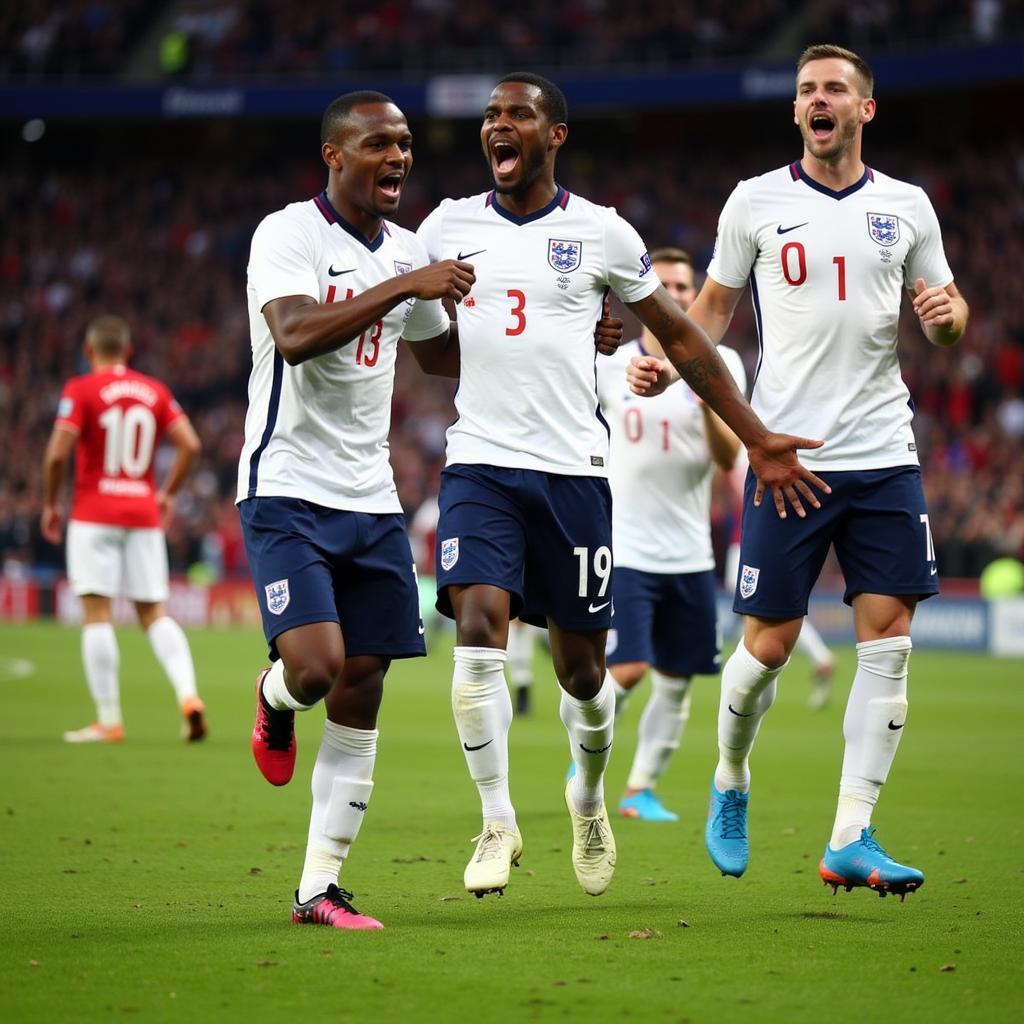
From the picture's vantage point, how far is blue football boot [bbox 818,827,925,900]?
565cm

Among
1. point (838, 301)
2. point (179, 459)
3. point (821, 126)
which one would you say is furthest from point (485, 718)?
point (179, 459)

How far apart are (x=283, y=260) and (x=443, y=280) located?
1.74 ft

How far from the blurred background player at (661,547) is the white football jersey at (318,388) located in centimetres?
325

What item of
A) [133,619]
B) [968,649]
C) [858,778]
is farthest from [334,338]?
[133,619]

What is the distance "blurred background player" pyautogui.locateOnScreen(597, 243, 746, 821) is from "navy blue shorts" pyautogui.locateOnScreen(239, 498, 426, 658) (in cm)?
314

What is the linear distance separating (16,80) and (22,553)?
519 inches

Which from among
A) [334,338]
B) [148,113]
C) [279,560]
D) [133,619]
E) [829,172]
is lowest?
[133,619]

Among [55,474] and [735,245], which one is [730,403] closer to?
[735,245]

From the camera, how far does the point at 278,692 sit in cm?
563

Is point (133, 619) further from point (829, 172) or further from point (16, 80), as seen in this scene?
point (829, 172)

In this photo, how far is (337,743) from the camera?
581 centimetres

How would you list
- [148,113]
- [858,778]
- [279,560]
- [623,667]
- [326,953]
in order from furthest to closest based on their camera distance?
[148,113], [623,667], [858,778], [279,560], [326,953]

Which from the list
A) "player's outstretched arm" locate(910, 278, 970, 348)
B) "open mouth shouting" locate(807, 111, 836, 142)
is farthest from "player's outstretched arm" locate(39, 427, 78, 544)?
"player's outstretched arm" locate(910, 278, 970, 348)

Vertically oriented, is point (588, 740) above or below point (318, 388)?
below
